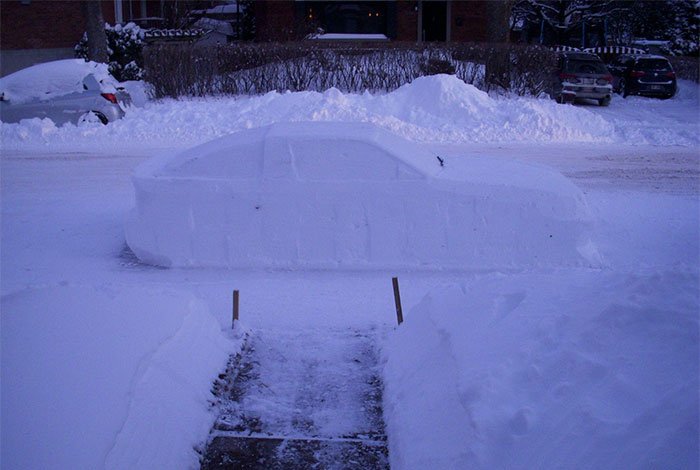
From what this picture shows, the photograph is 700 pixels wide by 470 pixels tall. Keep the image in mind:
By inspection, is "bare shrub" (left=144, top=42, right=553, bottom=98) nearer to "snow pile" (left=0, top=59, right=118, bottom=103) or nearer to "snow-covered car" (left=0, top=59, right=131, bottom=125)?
"snow-covered car" (left=0, top=59, right=131, bottom=125)

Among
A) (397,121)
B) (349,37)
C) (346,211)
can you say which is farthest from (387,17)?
(346,211)

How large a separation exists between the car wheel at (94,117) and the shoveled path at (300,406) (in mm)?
11397

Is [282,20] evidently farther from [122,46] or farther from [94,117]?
[94,117]

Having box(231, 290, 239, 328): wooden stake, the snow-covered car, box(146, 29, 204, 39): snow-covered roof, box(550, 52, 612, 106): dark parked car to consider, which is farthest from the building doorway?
box(231, 290, 239, 328): wooden stake

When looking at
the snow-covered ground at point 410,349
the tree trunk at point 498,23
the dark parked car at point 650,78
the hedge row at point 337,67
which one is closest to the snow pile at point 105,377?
the snow-covered ground at point 410,349

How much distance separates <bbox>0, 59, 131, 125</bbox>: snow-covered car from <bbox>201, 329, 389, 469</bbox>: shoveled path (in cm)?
1149

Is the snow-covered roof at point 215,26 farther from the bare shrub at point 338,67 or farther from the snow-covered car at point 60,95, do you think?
the snow-covered car at point 60,95

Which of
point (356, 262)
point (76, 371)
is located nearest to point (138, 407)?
point (76, 371)

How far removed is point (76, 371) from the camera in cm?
405

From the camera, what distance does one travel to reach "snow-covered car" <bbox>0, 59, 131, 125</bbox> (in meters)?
15.7

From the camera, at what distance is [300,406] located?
15.7 feet

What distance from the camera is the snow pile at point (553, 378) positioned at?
10.1ft

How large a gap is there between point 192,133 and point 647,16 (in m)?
26.6

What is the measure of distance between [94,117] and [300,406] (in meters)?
12.8
